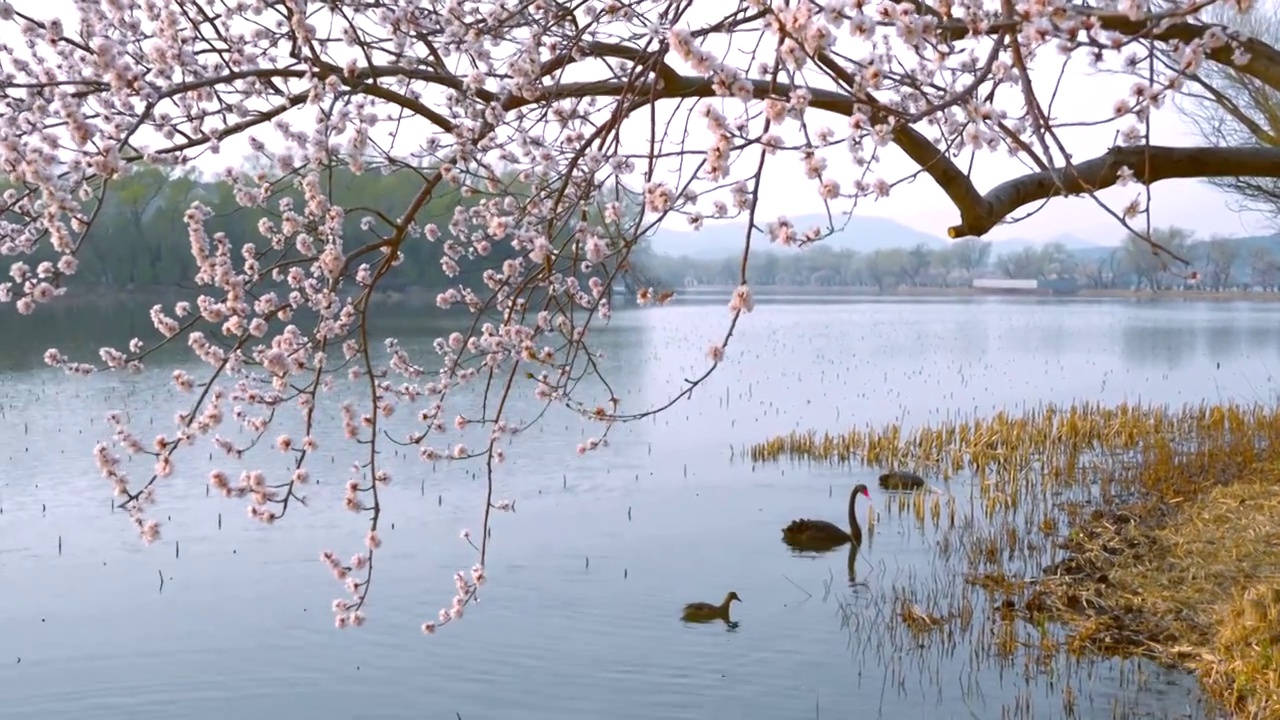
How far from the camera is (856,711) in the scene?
827cm

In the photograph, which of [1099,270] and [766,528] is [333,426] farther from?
[1099,270]

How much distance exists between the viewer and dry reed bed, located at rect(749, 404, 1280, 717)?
8.57 meters

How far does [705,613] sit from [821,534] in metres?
2.74

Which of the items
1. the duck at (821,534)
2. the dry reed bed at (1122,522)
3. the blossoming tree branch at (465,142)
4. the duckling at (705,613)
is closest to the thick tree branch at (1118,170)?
the blossoming tree branch at (465,142)

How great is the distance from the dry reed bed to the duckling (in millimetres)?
1422

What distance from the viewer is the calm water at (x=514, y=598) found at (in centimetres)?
852

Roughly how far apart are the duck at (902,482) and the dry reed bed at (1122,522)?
446 mm

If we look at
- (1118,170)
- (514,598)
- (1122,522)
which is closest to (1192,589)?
(1122,522)

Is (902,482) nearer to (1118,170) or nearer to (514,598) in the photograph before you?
(514,598)

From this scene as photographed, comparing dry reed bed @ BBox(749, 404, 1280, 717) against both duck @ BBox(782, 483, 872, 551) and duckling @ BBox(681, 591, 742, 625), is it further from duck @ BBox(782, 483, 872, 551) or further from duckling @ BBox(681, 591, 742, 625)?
duckling @ BBox(681, 591, 742, 625)

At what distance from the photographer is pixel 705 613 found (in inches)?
396

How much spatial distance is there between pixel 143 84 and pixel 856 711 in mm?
6041

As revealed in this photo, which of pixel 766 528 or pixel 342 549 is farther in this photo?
pixel 766 528

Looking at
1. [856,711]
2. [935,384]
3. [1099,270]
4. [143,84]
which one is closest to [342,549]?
[856,711]
